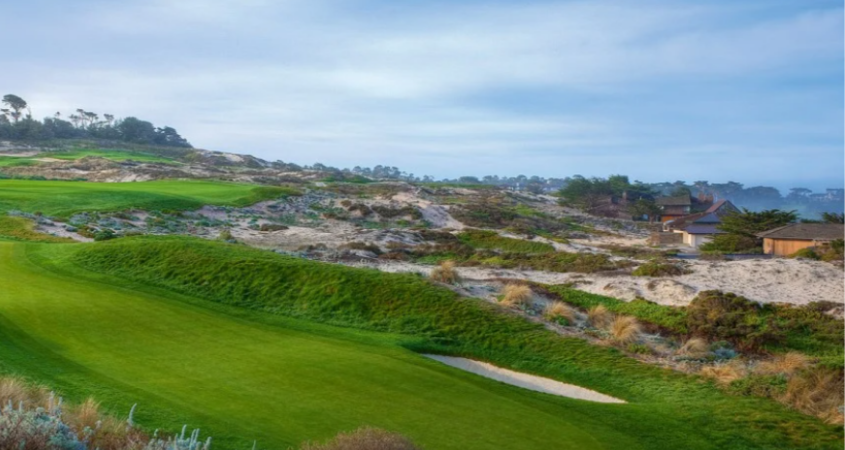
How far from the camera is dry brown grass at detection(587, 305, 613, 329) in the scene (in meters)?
22.2

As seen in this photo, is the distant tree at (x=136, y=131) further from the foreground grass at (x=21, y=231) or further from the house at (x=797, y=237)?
the house at (x=797, y=237)

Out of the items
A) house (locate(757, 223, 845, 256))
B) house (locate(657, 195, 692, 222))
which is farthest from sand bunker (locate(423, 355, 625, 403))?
house (locate(657, 195, 692, 222))

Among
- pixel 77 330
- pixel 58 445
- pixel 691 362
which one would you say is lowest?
pixel 691 362

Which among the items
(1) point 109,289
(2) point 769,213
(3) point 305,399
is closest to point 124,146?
(2) point 769,213

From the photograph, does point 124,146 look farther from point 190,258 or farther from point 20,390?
point 20,390

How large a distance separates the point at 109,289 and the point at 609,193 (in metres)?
114

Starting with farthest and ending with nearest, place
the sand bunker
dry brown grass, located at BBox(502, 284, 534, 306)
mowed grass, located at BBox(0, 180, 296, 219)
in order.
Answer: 1. mowed grass, located at BBox(0, 180, 296, 219)
2. dry brown grass, located at BBox(502, 284, 534, 306)
3. the sand bunker

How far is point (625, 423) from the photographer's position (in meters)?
11.7

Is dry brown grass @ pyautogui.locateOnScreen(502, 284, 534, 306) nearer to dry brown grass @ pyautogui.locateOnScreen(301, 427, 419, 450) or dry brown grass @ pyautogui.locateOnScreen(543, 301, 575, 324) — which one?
dry brown grass @ pyautogui.locateOnScreen(543, 301, 575, 324)

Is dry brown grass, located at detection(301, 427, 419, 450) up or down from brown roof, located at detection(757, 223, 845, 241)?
down

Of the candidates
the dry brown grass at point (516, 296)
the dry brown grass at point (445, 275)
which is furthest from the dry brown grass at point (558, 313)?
the dry brown grass at point (445, 275)

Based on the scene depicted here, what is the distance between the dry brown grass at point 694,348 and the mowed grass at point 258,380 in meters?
7.90

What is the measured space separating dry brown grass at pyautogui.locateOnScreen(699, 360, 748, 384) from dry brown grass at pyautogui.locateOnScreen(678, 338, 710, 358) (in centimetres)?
150

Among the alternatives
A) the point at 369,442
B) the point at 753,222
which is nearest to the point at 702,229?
the point at 753,222
